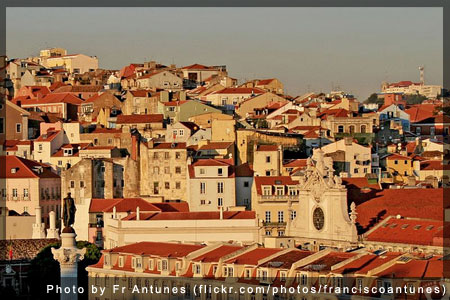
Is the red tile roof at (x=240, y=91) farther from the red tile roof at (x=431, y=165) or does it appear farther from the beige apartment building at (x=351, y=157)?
the beige apartment building at (x=351, y=157)

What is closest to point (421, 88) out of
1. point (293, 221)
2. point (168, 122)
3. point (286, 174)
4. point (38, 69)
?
point (38, 69)

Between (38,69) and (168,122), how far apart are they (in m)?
32.8

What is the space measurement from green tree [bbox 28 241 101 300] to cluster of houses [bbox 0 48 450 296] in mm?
1002

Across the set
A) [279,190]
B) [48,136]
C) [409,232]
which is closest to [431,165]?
[279,190]

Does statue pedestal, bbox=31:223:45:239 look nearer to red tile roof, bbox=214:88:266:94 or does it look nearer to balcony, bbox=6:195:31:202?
balcony, bbox=6:195:31:202

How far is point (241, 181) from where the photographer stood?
69750mm

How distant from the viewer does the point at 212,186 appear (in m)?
69.5

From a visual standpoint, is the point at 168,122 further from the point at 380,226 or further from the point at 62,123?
the point at 380,226

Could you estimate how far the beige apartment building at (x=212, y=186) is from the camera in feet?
227

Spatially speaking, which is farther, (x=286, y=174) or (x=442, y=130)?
(x=442, y=130)

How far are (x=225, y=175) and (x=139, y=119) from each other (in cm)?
1504

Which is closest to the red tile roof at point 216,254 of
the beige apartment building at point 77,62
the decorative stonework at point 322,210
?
the decorative stonework at point 322,210

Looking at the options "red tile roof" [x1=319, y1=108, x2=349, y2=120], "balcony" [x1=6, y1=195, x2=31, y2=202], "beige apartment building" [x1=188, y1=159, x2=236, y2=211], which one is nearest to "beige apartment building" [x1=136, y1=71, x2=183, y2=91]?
"red tile roof" [x1=319, y1=108, x2=349, y2=120]

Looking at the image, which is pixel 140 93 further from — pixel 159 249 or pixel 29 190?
pixel 159 249
